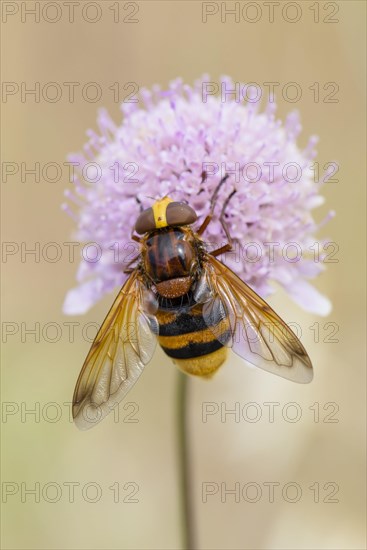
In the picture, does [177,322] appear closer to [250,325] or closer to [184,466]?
[250,325]

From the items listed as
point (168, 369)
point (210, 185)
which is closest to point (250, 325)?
point (210, 185)

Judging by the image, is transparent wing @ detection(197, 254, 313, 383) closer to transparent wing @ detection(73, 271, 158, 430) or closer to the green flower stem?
transparent wing @ detection(73, 271, 158, 430)

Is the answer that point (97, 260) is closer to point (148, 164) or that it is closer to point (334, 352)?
point (148, 164)

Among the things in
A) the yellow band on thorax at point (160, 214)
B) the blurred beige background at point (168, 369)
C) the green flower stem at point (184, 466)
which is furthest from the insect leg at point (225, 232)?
the blurred beige background at point (168, 369)

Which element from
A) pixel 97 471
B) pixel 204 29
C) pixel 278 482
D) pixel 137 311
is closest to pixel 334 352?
pixel 278 482

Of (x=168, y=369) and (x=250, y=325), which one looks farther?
(x=168, y=369)

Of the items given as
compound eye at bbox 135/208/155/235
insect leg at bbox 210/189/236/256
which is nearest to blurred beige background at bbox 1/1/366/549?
insect leg at bbox 210/189/236/256
